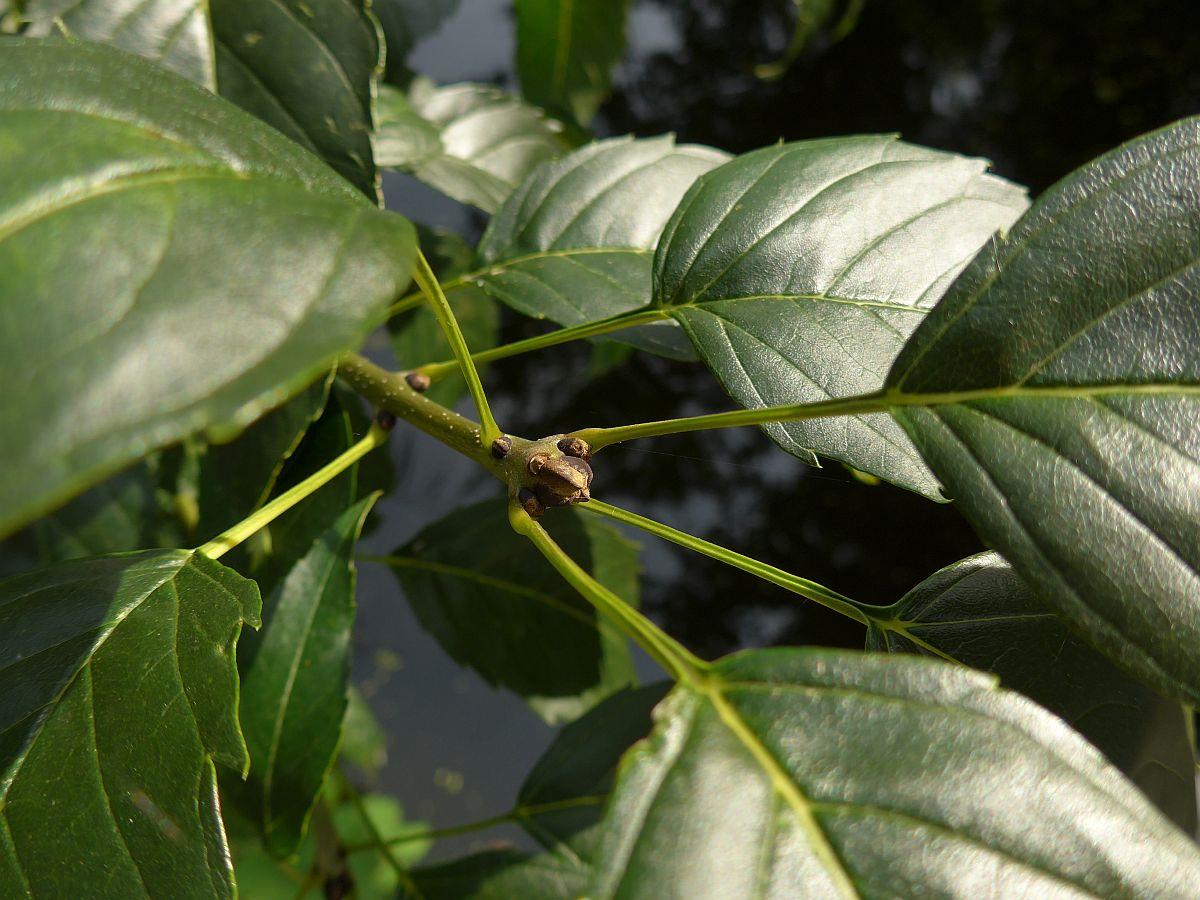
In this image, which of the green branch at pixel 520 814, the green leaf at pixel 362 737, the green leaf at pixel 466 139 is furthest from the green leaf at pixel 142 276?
the green leaf at pixel 362 737

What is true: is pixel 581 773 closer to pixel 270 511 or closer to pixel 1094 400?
pixel 270 511

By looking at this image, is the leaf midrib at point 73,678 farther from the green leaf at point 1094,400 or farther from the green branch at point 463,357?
the green leaf at point 1094,400

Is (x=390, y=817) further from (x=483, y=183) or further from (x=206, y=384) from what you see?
(x=206, y=384)

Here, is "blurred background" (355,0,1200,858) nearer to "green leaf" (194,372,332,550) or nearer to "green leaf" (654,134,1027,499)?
"green leaf" (194,372,332,550)

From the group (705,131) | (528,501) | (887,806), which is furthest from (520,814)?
(705,131)

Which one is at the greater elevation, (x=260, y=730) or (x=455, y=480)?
(x=260, y=730)

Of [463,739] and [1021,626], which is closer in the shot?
[1021,626]

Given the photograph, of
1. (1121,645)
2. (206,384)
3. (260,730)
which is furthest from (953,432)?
(260,730)
